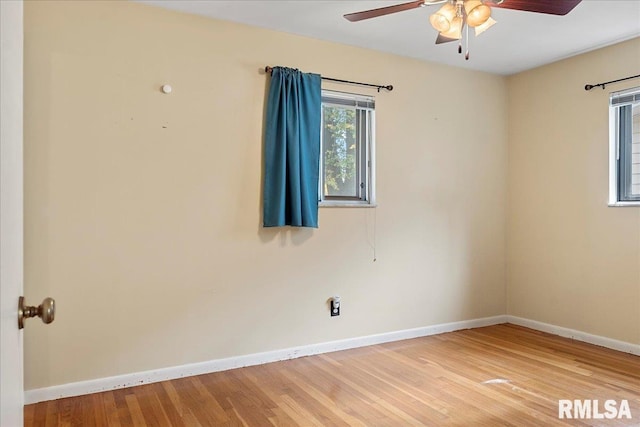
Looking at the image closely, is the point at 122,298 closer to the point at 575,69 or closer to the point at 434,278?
the point at 434,278

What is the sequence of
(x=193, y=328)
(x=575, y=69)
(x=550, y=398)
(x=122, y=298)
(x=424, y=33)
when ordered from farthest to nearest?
(x=575, y=69) → (x=424, y=33) → (x=193, y=328) → (x=122, y=298) → (x=550, y=398)

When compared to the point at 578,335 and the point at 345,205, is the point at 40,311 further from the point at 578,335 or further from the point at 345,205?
the point at 578,335

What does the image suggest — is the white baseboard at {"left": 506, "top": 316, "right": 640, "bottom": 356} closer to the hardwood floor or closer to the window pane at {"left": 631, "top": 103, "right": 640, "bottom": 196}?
the hardwood floor

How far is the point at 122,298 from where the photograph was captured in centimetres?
288

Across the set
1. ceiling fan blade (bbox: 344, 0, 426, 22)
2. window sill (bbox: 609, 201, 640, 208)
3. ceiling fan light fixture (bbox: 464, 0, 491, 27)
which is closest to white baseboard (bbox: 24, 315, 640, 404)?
window sill (bbox: 609, 201, 640, 208)

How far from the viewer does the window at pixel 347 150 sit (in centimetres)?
367

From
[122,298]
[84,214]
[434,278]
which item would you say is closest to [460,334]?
[434,278]

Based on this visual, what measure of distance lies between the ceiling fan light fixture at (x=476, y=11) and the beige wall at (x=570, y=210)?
2141 millimetres

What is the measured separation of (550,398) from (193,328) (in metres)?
2.33

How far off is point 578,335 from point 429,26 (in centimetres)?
292

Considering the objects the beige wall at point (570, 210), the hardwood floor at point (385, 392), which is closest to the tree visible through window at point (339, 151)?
the hardwood floor at point (385, 392)

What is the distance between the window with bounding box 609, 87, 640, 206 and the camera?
359 centimetres

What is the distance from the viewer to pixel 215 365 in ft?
10.3

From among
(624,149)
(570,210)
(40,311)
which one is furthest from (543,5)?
(40,311)
